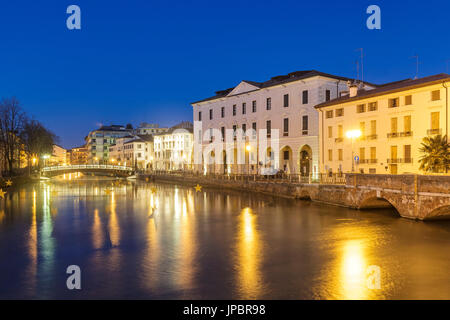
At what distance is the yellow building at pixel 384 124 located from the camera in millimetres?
28938

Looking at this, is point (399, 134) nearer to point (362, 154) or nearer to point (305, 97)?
point (362, 154)

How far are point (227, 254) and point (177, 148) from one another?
73.6 m

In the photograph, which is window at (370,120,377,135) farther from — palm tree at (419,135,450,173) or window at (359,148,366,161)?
palm tree at (419,135,450,173)

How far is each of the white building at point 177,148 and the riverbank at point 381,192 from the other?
4510 centimetres

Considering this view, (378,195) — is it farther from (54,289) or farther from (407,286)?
(54,289)

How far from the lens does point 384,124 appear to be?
33000mm

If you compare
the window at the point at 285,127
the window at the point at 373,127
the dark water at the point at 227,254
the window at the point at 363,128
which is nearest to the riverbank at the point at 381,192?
the dark water at the point at 227,254

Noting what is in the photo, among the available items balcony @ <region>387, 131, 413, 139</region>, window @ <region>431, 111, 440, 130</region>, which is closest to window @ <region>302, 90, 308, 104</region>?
balcony @ <region>387, 131, 413, 139</region>

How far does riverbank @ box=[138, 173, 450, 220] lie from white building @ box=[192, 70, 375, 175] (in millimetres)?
5574

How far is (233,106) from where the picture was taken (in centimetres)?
5531

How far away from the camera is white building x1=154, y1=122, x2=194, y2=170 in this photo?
283 ft

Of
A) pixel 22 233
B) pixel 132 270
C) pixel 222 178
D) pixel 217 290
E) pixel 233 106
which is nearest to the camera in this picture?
pixel 217 290
